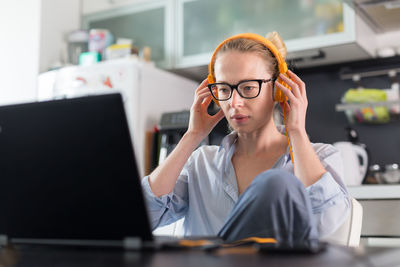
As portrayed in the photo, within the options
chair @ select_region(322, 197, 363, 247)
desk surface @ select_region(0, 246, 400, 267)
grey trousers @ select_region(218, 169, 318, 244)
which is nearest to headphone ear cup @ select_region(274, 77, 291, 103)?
chair @ select_region(322, 197, 363, 247)

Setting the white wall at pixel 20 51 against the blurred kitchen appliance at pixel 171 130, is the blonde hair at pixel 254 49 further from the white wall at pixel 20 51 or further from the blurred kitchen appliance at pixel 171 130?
Answer: the white wall at pixel 20 51

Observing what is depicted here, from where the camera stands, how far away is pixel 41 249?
0.75m

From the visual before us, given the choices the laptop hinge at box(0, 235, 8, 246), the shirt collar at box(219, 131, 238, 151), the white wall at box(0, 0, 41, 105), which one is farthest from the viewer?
the white wall at box(0, 0, 41, 105)

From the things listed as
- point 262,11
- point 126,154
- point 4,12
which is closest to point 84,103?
point 126,154

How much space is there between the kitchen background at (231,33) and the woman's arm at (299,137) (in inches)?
53.4

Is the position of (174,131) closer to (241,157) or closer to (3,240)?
(241,157)

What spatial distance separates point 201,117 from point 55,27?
219 cm

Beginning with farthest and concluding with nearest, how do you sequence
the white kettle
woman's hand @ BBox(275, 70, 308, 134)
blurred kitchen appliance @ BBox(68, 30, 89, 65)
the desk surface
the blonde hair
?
blurred kitchen appliance @ BBox(68, 30, 89, 65)
the white kettle
the blonde hair
woman's hand @ BBox(275, 70, 308, 134)
the desk surface

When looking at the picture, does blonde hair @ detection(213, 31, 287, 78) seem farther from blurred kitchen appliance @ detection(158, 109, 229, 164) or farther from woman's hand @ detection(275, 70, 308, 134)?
blurred kitchen appliance @ detection(158, 109, 229, 164)

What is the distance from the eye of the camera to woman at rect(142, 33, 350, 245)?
1.16 m

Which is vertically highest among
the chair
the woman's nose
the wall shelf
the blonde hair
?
the blonde hair

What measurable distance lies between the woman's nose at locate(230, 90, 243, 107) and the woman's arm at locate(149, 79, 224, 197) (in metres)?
0.15

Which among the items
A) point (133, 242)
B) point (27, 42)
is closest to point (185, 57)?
point (27, 42)

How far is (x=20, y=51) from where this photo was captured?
3.21m
